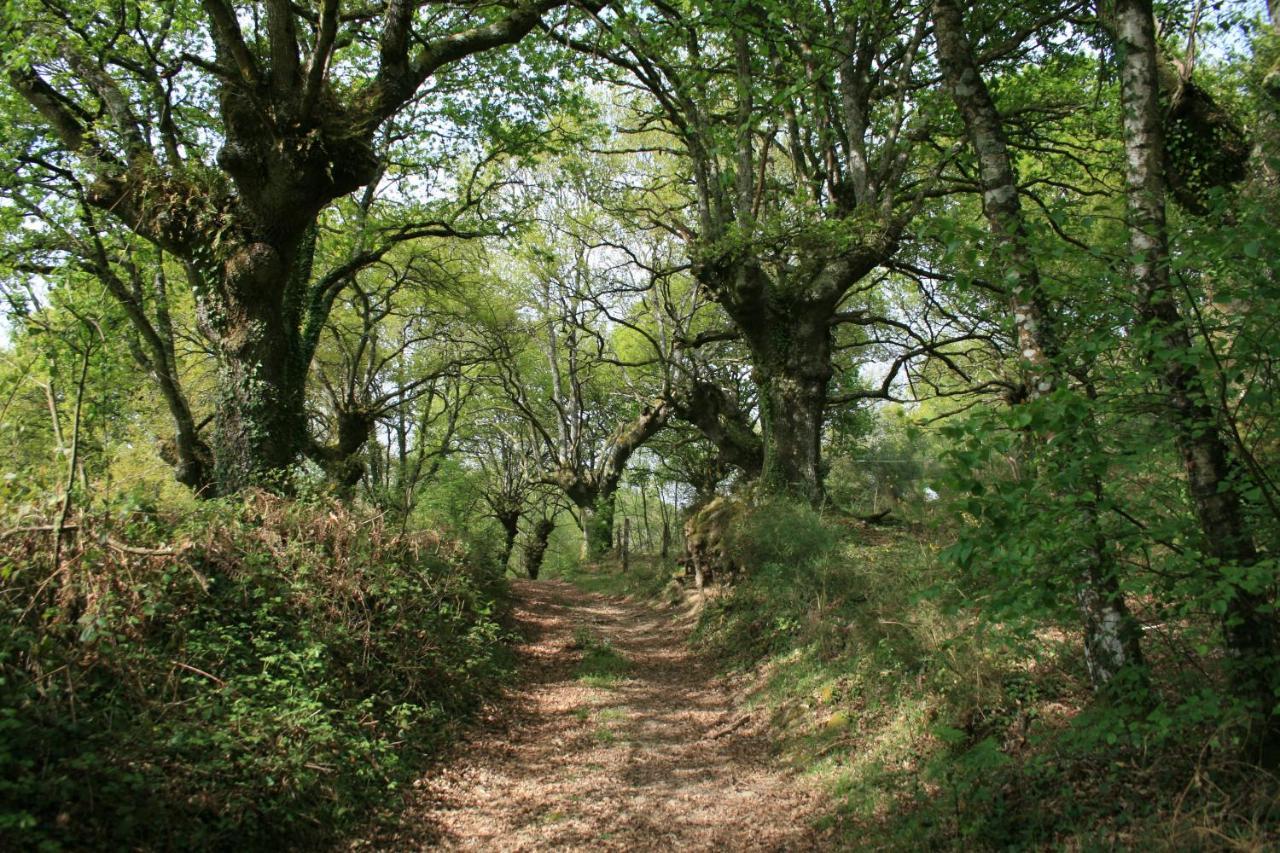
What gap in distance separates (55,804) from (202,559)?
102 inches

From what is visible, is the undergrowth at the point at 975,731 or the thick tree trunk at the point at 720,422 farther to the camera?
the thick tree trunk at the point at 720,422

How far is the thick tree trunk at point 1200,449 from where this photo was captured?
3.02 metres

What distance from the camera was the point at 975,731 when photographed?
15.5ft

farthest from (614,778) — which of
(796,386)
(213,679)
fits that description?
(796,386)

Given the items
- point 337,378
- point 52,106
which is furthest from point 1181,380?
point 337,378

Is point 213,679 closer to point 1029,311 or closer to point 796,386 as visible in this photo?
point 1029,311

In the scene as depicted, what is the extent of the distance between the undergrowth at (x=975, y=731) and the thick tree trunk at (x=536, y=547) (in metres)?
21.3

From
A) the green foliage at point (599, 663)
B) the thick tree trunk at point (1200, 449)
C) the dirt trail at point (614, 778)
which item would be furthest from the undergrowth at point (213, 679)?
the thick tree trunk at point (1200, 449)

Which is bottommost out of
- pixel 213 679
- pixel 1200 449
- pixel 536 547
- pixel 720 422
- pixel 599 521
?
pixel 536 547

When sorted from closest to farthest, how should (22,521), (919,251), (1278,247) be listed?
(1278,247), (22,521), (919,251)

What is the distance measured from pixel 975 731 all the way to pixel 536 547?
84.4 ft

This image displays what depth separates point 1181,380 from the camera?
131 inches

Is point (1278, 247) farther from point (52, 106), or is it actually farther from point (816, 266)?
point (52, 106)

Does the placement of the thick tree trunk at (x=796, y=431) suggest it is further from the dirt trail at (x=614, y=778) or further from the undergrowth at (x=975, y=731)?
the dirt trail at (x=614, y=778)
